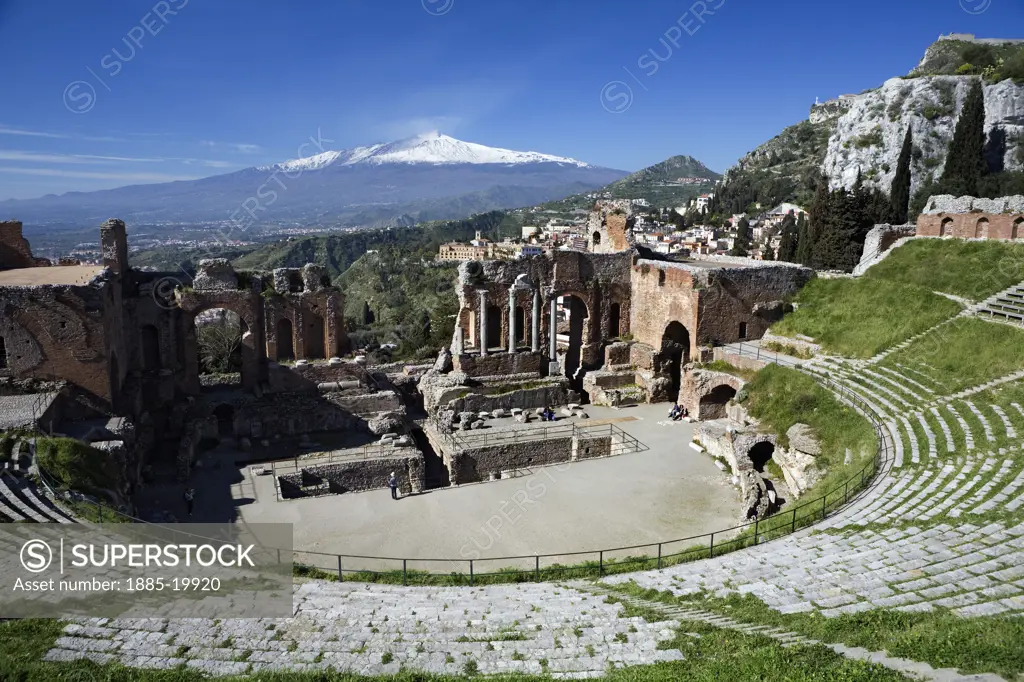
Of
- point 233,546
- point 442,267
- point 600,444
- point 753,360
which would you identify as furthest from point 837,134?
point 233,546

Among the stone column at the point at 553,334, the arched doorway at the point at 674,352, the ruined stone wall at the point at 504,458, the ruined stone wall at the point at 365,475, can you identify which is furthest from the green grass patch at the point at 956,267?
the ruined stone wall at the point at 365,475

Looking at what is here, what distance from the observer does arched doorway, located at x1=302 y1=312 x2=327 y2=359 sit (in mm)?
29828

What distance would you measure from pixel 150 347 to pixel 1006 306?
32675 mm

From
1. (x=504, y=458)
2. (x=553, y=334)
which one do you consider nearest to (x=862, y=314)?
(x=553, y=334)

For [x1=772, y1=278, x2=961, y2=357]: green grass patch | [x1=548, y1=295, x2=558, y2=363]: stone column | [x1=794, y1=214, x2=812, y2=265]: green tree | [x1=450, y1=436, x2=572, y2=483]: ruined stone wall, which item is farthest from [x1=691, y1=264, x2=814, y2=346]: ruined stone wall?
[x1=794, y1=214, x2=812, y2=265]: green tree

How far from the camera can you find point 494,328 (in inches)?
1303

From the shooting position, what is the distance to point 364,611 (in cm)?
1232

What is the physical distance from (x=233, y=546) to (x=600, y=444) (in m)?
13.8

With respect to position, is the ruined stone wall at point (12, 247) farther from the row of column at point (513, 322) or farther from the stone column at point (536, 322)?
the stone column at point (536, 322)

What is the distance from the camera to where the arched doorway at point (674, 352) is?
3153cm

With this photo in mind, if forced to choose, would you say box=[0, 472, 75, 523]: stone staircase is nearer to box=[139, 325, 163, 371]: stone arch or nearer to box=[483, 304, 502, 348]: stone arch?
box=[139, 325, 163, 371]: stone arch

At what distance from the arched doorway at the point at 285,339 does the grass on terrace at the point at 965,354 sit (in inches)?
953

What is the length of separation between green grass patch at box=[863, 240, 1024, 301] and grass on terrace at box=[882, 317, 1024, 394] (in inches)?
129

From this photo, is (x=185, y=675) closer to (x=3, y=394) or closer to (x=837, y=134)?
(x=3, y=394)
